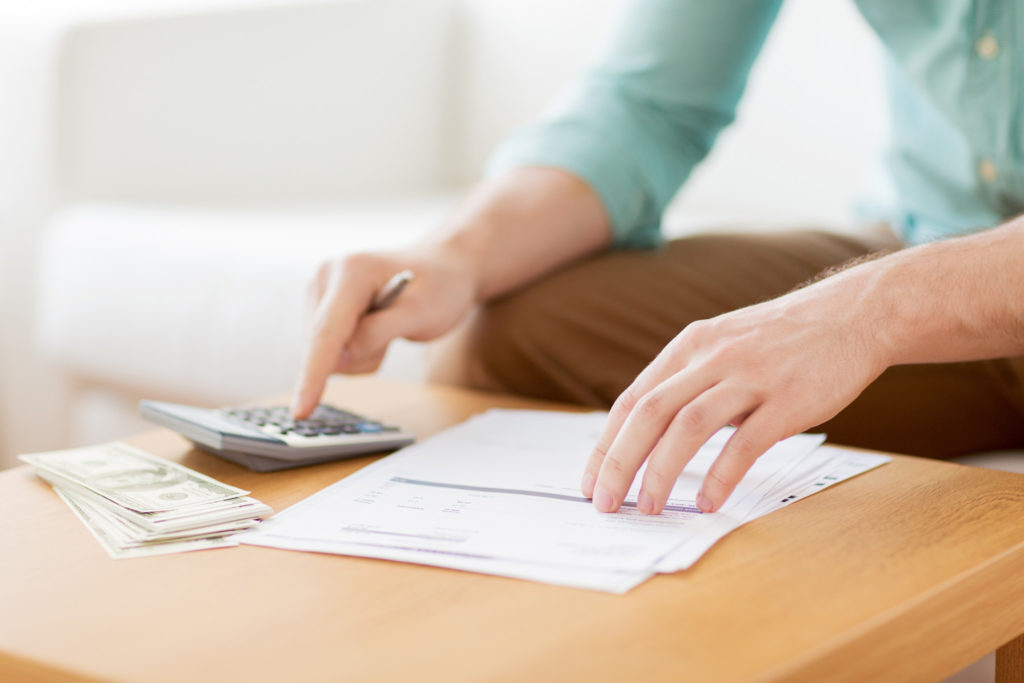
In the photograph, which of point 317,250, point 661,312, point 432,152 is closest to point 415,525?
point 661,312

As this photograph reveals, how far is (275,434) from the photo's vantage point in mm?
726

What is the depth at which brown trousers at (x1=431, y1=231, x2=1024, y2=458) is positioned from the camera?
938 mm

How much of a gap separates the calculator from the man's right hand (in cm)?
3

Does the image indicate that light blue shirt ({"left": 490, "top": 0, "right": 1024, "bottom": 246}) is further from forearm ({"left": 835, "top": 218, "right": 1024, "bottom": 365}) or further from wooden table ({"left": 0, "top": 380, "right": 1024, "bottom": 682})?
wooden table ({"left": 0, "top": 380, "right": 1024, "bottom": 682})

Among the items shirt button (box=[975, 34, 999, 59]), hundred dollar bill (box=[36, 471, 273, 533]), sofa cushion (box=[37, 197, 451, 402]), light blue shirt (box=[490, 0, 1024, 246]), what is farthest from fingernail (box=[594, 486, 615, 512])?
sofa cushion (box=[37, 197, 451, 402])

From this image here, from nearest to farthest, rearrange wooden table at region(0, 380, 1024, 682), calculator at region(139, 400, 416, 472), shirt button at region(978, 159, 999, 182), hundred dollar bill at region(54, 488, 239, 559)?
wooden table at region(0, 380, 1024, 682) < hundred dollar bill at region(54, 488, 239, 559) < calculator at region(139, 400, 416, 472) < shirt button at region(978, 159, 999, 182)

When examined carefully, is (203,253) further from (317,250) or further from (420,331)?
(420,331)

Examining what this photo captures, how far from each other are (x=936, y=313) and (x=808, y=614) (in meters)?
0.26

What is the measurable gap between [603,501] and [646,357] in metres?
0.39

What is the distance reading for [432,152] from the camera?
2357 mm

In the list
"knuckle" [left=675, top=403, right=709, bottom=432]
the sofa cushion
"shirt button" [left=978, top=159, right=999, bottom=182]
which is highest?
"shirt button" [left=978, top=159, right=999, bottom=182]

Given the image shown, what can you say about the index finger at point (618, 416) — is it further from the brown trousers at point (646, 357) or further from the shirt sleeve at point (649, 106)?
the shirt sleeve at point (649, 106)

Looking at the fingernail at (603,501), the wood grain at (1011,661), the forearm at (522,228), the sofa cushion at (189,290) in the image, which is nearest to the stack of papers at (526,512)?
the fingernail at (603,501)

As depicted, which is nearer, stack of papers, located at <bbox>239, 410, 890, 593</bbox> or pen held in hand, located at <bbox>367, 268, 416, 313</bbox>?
stack of papers, located at <bbox>239, 410, 890, 593</bbox>
